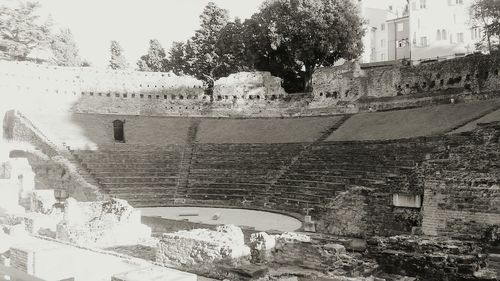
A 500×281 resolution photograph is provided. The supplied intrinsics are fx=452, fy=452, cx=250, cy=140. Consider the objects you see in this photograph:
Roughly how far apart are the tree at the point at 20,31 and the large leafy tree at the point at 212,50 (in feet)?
49.9

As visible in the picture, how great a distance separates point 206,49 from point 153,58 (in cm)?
1299

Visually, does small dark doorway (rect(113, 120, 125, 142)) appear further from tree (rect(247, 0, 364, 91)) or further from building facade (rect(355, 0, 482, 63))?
building facade (rect(355, 0, 482, 63))

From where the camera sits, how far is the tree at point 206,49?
4821 cm

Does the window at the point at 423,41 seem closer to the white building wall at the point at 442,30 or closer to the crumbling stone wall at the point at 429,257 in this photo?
the white building wall at the point at 442,30

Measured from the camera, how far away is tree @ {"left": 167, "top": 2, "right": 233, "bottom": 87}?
4821cm

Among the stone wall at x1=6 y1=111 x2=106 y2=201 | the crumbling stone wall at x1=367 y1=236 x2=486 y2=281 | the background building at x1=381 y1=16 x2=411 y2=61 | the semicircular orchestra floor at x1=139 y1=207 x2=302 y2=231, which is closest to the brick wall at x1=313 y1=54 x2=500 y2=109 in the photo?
the semicircular orchestra floor at x1=139 y1=207 x2=302 y2=231

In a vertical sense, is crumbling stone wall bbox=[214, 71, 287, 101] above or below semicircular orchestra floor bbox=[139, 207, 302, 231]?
above

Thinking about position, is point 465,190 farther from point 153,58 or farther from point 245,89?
point 153,58

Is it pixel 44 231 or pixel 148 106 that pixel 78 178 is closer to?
pixel 44 231

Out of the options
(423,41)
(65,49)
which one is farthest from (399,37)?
(65,49)

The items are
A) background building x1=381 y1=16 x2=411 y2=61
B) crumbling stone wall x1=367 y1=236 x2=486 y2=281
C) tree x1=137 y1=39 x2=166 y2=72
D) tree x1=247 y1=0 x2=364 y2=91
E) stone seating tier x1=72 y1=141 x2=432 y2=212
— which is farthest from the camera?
tree x1=137 y1=39 x2=166 y2=72

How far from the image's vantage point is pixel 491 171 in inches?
561

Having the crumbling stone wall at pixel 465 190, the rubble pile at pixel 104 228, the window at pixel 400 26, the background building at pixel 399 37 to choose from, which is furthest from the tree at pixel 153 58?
the crumbling stone wall at pixel 465 190

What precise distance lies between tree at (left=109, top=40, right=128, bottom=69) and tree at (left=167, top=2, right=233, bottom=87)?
41.0 feet
